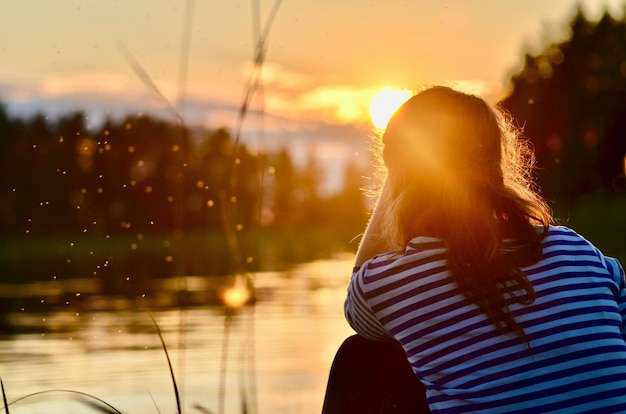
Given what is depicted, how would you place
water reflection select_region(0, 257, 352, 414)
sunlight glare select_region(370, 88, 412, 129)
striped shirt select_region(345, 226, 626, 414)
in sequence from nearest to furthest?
striped shirt select_region(345, 226, 626, 414), sunlight glare select_region(370, 88, 412, 129), water reflection select_region(0, 257, 352, 414)

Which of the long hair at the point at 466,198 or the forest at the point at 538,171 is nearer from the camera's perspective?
the long hair at the point at 466,198

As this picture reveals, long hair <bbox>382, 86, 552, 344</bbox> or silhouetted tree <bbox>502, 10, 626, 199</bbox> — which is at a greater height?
long hair <bbox>382, 86, 552, 344</bbox>

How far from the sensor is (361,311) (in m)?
Answer: 2.07

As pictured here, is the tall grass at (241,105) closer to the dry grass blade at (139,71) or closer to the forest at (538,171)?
the dry grass blade at (139,71)

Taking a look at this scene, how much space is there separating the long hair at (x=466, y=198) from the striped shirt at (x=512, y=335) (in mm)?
31

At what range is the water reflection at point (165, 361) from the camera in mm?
6699

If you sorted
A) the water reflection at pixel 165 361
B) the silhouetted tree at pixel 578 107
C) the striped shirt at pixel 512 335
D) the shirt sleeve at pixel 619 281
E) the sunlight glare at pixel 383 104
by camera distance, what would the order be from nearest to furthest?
the striped shirt at pixel 512 335
the shirt sleeve at pixel 619 281
the sunlight glare at pixel 383 104
the water reflection at pixel 165 361
the silhouetted tree at pixel 578 107

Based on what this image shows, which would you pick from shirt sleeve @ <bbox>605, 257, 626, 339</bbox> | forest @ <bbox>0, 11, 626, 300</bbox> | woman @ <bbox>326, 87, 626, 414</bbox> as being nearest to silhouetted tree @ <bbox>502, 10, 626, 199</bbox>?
forest @ <bbox>0, 11, 626, 300</bbox>

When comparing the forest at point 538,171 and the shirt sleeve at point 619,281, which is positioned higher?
the shirt sleeve at point 619,281

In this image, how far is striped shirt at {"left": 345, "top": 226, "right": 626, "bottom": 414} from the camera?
74.5 inches

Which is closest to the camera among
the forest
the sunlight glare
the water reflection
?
the sunlight glare

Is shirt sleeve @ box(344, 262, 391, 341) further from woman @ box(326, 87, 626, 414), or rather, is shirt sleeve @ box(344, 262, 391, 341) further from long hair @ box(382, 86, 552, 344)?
long hair @ box(382, 86, 552, 344)

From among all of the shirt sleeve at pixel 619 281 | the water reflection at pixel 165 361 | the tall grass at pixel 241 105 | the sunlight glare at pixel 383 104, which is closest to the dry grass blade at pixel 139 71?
the tall grass at pixel 241 105

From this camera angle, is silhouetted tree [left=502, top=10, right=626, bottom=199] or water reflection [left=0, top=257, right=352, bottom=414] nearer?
water reflection [left=0, top=257, right=352, bottom=414]
